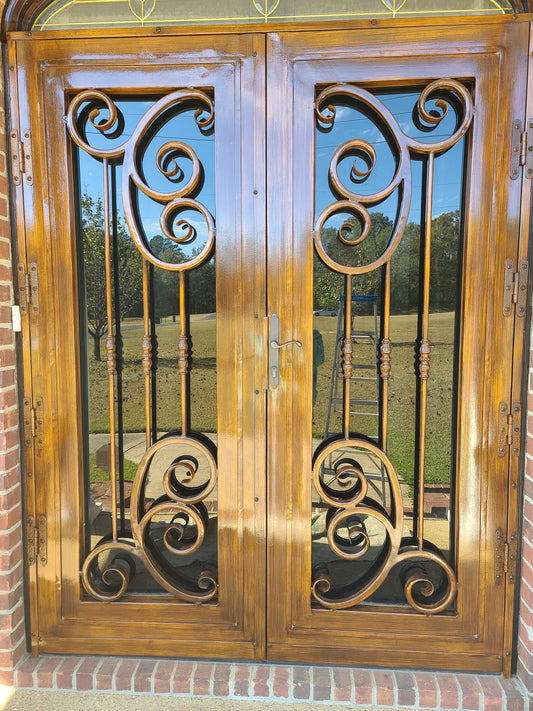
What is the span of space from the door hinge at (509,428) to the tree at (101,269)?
5.08 feet

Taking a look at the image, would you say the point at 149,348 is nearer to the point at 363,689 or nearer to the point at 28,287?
the point at 28,287

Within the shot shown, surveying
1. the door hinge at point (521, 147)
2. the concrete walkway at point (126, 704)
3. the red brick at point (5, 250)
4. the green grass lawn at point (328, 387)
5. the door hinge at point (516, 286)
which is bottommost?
the concrete walkway at point (126, 704)

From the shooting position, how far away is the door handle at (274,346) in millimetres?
1869

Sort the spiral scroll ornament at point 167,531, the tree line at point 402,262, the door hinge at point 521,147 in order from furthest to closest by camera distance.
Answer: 1. the spiral scroll ornament at point 167,531
2. the tree line at point 402,262
3. the door hinge at point 521,147

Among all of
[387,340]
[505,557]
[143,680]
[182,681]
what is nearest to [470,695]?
[505,557]

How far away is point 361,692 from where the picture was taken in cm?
183

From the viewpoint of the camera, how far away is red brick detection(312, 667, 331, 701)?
184 cm

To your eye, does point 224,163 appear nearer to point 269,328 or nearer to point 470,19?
point 269,328

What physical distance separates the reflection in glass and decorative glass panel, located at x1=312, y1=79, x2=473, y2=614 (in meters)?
0.48

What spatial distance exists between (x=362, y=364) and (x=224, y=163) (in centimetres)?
98

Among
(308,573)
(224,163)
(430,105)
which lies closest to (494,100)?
(430,105)

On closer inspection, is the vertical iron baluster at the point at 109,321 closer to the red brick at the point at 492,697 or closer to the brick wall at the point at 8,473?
the brick wall at the point at 8,473

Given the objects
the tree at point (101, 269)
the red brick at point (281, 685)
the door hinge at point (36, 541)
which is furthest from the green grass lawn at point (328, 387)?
the red brick at point (281, 685)

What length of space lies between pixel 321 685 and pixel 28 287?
2005 mm
